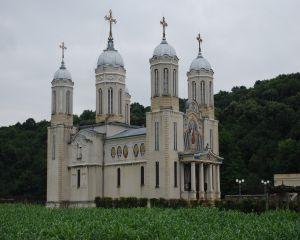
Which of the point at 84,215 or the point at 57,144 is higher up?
the point at 57,144

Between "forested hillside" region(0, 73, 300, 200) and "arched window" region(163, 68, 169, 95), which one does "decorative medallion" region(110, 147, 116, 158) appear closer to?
"arched window" region(163, 68, 169, 95)

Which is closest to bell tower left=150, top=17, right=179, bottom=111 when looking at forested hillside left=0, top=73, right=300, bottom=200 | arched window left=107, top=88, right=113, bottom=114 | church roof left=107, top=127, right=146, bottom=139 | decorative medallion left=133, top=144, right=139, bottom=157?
church roof left=107, top=127, right=146, bottom=139

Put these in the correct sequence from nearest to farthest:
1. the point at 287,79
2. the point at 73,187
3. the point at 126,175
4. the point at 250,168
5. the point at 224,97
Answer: the point at 126,175 < the point at 73,187 < the point at 250,168 < the point at 287,79 < the point at 224,97

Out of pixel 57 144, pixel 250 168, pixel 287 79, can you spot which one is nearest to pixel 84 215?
pixel 57 144

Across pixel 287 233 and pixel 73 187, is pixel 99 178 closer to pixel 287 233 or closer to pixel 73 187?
pixel 73 187

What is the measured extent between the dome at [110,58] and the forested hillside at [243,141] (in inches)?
642

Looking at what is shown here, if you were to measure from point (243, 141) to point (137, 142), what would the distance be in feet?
68.2

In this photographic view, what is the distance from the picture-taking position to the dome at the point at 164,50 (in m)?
51.7

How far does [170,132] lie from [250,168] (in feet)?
65.7

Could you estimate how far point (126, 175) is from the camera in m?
53.4

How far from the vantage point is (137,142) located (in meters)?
53.0

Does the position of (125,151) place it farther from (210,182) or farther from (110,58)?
(110,58)

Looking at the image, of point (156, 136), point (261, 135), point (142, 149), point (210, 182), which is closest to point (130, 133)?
point (142, 149)

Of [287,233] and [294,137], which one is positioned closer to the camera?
[287,233]
